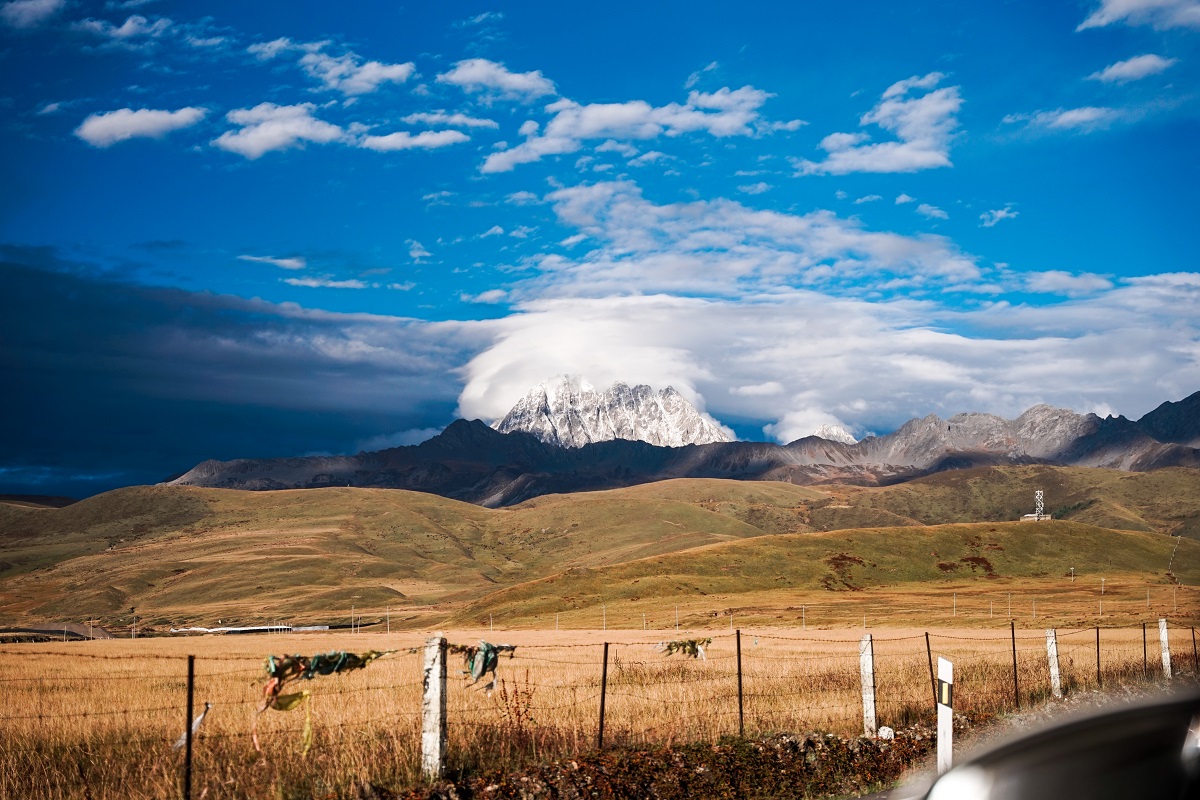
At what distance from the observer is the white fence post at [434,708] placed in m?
12.2

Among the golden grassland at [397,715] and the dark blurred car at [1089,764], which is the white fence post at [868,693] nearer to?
the golden grassland at [397,715]

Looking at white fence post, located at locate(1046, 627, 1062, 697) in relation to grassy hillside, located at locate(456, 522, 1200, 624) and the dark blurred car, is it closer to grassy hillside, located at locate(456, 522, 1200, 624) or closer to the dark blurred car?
the dark blurred car

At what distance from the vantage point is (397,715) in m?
17.0

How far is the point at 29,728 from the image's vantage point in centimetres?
1642

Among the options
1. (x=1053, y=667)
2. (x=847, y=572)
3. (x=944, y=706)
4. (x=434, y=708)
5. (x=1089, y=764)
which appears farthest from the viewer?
(x=847, y=572)

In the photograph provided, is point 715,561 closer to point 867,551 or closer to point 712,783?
point 867,551

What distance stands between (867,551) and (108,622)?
14707 centimetres

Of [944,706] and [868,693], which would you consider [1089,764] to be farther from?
[868,693]

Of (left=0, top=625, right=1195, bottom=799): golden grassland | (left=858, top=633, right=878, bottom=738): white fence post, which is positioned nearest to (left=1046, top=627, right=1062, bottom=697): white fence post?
(left=0, top=625, right=1195, bottom=799): golden grassland

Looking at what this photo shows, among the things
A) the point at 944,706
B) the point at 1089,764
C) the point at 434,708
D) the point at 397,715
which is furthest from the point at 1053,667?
the point at 1089,764

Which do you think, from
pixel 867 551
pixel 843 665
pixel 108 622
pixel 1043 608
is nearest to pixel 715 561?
pixel 867 551

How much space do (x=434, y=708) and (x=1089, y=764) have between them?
10595mm

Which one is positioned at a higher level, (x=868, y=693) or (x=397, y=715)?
(x=868, y=693)

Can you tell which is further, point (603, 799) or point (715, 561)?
point (715, 561)
